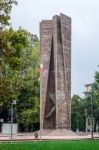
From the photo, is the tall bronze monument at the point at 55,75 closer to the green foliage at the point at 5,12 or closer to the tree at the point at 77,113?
the green foliage at the point at 5,12

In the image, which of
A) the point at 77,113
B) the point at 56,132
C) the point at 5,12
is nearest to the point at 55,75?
the point at 56,132

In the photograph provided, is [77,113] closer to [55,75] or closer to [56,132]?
[55,75]

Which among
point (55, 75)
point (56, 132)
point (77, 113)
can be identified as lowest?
point (56, 132)

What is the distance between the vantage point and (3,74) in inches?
1068

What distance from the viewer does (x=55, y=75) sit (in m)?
63.3

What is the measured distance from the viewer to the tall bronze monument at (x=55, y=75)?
6294 centimetres

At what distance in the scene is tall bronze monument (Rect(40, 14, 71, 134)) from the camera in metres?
62.9

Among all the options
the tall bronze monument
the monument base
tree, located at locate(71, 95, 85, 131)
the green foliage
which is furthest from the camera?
tree, located at locate(71, 95, 85, 131)

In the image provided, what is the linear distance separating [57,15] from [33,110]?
20.2 m

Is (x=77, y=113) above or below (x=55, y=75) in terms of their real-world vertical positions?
below

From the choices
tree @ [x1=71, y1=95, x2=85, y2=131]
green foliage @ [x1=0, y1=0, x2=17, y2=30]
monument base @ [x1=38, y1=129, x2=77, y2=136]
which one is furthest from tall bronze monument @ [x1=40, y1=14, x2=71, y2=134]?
tree @ [x1=71, y1=95, x2=85, y2=131]

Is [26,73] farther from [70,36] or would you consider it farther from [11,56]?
[11,56]

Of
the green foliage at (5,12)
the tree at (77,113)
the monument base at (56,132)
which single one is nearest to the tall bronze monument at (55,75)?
the monument base at (56,132)

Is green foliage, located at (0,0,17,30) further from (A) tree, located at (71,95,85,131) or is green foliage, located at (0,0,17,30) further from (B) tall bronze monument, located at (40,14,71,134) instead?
(A) tree, located at (71,95,85,131)
